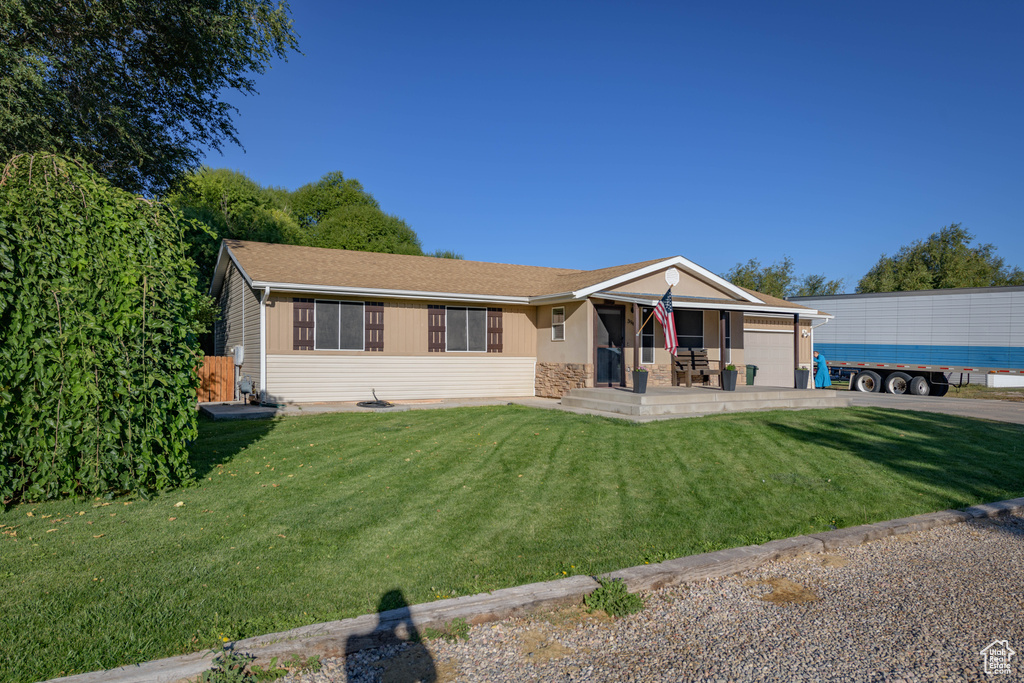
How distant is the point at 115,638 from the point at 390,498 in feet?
9.25

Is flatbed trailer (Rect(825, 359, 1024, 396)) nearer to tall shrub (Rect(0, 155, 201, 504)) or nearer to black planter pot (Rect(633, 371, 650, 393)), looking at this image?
black planter pot (Rect(633, 371, 650, 393))

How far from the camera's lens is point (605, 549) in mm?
4445

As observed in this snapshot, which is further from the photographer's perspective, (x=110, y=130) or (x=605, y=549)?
(x=110, y=130)

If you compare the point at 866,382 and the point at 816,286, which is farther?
the point at 816,286

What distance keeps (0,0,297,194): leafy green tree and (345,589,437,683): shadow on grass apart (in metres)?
11.2

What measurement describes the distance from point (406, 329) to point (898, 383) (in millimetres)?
17119

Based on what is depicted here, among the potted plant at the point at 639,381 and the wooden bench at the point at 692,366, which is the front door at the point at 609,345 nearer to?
the wooden bench at the point at 692,366

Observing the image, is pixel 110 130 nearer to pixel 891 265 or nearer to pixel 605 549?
pixel 605 549

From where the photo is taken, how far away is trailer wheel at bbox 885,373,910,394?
67.8ft

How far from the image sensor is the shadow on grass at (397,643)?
291cm

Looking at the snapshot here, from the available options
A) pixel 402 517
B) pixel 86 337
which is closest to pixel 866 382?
pixel 402 517

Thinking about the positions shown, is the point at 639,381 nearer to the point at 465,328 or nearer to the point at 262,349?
the point at 465,328

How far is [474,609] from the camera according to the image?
11.2 ft

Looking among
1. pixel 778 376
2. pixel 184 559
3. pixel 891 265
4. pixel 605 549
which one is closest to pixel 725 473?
pixel 605 549
